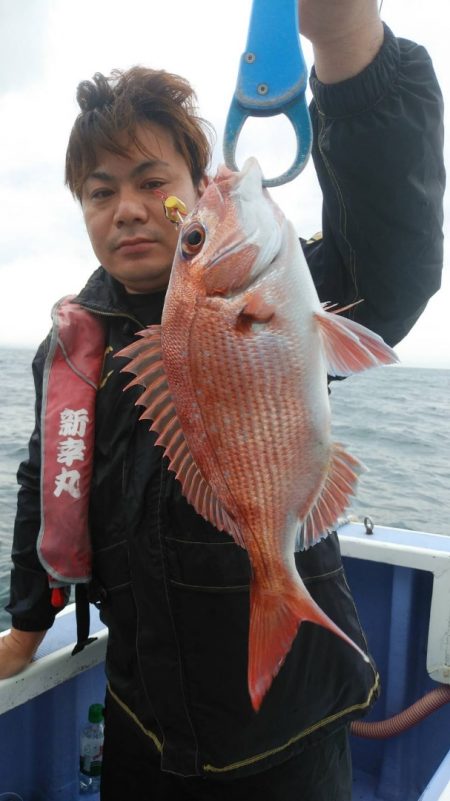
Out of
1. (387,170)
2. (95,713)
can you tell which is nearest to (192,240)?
(387,170)

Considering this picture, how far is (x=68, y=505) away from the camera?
1.90 m

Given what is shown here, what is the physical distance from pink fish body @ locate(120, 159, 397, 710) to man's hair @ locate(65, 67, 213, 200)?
0.75 m

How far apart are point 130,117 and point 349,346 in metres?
1.18

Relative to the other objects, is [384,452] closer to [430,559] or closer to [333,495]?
[430,559]

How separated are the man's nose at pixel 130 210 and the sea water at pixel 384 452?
5.32ft

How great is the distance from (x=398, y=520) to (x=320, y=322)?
7.59m

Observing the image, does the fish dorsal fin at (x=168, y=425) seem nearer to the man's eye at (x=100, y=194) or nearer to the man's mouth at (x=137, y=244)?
the man's mouth at (x=137, y=244)

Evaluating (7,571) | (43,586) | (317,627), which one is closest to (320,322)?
(317,627)

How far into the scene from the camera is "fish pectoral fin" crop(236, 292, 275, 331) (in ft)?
3.93

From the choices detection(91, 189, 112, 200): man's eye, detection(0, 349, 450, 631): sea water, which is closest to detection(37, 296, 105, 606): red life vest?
detection(91, 189, 112, 200): man's eye

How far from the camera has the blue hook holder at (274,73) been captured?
1.03 meters

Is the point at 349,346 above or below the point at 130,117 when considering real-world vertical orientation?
below

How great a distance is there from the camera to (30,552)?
83.4 inches

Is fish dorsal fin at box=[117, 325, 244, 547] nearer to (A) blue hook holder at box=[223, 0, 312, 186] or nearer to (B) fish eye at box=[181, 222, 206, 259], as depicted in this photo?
(B) fish eye at box=[181, 222, 206, 259]
